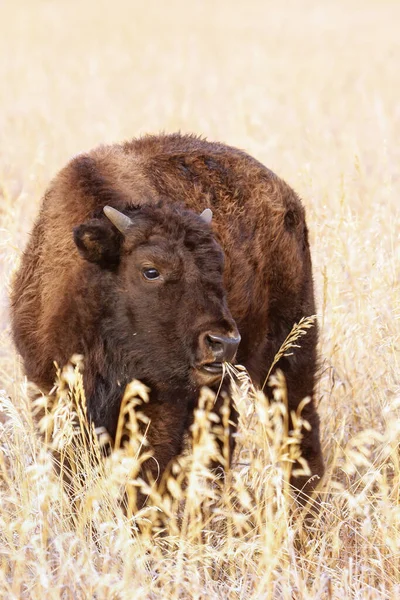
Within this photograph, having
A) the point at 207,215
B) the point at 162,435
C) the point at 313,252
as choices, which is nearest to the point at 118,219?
the point at 207,215

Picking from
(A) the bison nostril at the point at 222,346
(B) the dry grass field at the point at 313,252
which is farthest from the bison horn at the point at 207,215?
(B) the dry grass field at the point at 313,252

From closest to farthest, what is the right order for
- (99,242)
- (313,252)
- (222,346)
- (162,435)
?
(222,346), (99,242), (162,435), (313,252)

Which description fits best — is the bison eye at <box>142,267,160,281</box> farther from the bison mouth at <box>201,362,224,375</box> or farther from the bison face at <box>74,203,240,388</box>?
the bison mouth at <box>201,362,224,375</box>

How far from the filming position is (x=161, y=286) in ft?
15.8

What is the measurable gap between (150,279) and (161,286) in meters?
0.07

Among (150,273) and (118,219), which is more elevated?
(118,219)

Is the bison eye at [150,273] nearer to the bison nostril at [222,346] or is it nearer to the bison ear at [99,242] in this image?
the bison ear at [99,242]

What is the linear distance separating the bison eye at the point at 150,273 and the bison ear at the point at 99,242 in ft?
0.65

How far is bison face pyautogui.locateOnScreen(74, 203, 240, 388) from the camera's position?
15.5 ft

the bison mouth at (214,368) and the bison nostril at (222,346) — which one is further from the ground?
the bison nostril at (222,346)

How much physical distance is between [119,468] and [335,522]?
1488mm

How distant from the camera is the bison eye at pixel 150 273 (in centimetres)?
482

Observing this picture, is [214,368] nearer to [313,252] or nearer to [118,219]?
[118,219]

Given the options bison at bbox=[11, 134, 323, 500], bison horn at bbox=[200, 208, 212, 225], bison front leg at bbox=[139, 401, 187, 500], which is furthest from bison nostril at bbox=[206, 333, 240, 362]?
bison horn at bbox=[200, 208, 212, 225]
